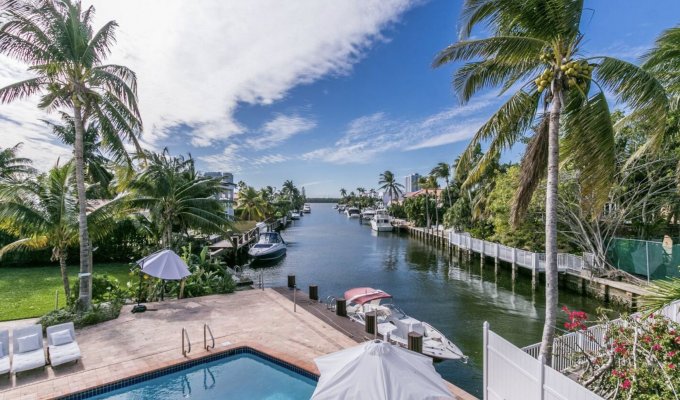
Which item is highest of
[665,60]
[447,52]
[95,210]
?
[665,60]

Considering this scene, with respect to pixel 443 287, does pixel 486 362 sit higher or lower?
higher

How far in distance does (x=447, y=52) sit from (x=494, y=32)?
1.35 m

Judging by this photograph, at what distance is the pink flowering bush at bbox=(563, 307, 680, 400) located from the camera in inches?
200

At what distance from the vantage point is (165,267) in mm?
11141

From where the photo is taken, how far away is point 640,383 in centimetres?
520

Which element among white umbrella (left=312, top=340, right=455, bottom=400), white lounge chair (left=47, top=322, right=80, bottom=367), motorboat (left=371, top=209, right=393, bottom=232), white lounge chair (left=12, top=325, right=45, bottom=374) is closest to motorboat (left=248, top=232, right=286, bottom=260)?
white lounge chair (left=47, top=322, right=80, bottom=367)

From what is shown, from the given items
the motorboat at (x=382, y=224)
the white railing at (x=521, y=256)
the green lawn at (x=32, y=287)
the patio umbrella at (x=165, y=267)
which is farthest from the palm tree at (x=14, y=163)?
the motorboat at (x=382, y=224)

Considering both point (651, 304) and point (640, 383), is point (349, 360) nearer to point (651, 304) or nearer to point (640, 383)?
point (651, 304)

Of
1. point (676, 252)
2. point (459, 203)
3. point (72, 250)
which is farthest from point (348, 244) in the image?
point (676, 252)

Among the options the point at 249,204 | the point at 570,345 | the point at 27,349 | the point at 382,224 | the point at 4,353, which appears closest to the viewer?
the point at 570,345

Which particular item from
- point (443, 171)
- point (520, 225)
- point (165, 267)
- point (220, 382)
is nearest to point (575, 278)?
point (520, 225)

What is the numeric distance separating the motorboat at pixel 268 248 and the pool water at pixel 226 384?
20.1m

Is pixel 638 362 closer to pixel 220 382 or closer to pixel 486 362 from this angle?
pixel 486 362

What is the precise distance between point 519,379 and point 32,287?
2023 centimetres
